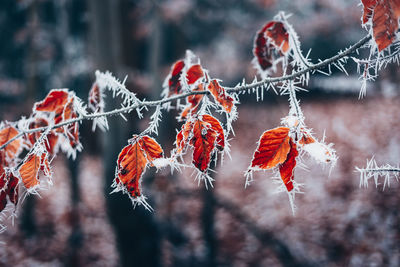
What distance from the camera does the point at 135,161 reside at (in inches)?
37.8

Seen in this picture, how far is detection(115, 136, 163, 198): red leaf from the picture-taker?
948mm

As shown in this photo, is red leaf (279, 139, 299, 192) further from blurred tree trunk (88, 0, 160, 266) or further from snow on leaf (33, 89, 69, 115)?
blurred tree trunk (88, 0, 160, 266)

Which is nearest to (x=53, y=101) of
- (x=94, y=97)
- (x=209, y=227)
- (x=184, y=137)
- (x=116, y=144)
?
(x=94, y=97)

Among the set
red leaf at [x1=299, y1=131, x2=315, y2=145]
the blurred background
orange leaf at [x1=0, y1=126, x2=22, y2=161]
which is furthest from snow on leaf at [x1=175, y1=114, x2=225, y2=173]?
the blurred background

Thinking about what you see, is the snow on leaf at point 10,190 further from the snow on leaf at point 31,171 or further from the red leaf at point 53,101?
the red leaf at point 53,101

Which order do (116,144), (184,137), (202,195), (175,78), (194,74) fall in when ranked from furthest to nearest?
1. (202,195)
2. (116,144)
3. (175,78)
4. (194,74)
5. (184,137)

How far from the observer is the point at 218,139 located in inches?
37.9

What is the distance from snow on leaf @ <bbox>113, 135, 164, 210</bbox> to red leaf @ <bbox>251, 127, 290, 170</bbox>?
32 centimetres

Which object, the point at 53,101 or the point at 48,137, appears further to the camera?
the point at 48,137

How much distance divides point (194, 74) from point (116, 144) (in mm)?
3311

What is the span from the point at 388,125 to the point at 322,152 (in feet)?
30.2

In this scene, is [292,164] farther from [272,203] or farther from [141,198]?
[272,203]

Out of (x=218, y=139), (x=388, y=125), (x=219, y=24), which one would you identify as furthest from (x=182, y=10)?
(x=388, y=125)

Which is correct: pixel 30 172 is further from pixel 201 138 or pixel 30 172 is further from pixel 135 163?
pixel 201 138
